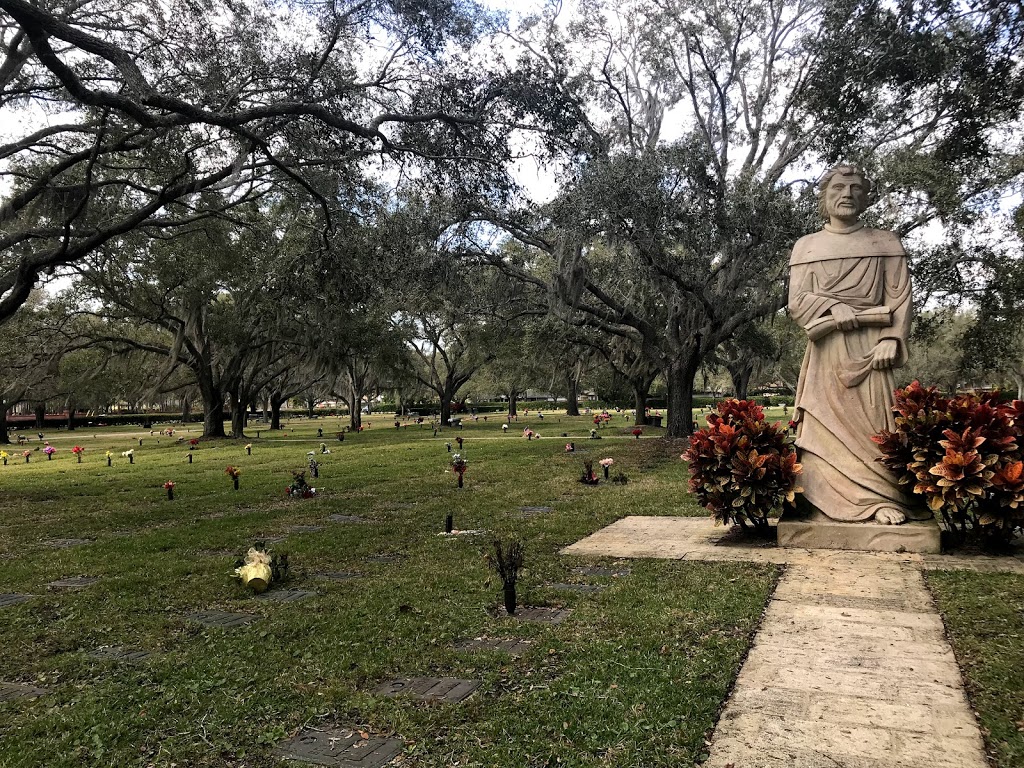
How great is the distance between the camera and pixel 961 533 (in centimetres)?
599

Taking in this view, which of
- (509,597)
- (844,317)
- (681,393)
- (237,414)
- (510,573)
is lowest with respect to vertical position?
(509,597)

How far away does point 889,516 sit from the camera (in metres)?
5.81

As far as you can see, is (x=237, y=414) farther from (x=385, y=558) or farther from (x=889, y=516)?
(x=889, y=516)

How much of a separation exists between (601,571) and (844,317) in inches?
125

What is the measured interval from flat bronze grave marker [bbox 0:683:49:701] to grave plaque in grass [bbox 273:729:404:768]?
1.56m

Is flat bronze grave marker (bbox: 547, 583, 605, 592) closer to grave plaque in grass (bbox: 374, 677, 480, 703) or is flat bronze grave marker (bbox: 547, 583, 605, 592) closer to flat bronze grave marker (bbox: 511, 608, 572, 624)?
flat bronze grave marker (bbox: 511, 608, 572, 624)

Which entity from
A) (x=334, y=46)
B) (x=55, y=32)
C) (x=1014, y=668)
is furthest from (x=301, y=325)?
(x=1014, y=668)

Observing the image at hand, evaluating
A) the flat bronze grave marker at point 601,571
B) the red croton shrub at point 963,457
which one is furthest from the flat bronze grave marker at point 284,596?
the red croton shrub at point 963,457

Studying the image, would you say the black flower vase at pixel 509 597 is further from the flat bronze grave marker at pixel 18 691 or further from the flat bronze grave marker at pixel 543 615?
the flat bronze grave marker at pixel 18 691

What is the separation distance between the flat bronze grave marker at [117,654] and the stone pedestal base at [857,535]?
16.7 ft

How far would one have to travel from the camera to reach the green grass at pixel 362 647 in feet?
9.21

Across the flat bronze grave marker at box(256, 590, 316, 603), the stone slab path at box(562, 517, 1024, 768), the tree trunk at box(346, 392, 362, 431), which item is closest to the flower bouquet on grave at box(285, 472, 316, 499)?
the flat bronze grave marker at box(256, 590, 316, 603)

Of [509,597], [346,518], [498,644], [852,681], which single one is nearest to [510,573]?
[509,597]

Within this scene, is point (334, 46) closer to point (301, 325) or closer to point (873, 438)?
point (873, 438)
